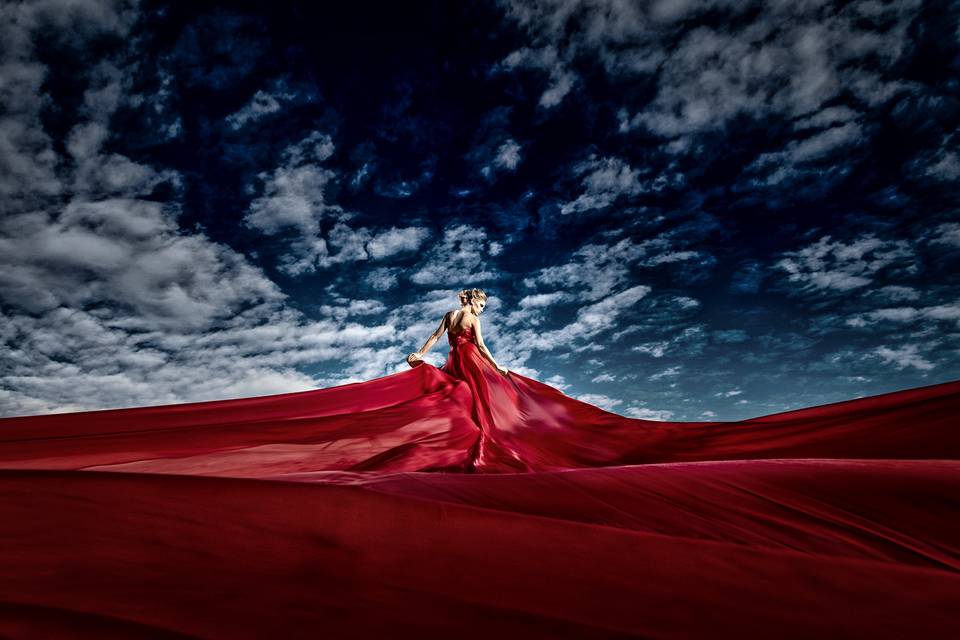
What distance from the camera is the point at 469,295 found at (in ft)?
22.7

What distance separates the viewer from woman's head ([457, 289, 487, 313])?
22.5 ft

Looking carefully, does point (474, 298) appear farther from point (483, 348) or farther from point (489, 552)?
point (489, 552)

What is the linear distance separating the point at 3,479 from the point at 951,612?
2430 mm

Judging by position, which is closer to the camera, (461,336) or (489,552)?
(489,552)

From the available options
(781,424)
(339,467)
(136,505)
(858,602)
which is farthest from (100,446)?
(781,424)

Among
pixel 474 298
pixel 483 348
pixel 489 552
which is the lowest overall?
pixel 489 552

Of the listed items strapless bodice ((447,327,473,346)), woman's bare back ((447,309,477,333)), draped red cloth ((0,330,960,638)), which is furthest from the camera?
woman's bare back ((447,309,477,333))

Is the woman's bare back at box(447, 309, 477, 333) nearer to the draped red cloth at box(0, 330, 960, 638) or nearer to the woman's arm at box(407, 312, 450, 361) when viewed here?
the woman's arm at box(407, 312, 450, 361)

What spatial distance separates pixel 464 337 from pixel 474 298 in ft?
2.50

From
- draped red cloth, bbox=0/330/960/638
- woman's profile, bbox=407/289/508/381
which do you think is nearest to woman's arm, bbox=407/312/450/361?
woman's profile, bbox=407/289/508/381

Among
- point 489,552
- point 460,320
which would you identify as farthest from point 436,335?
point 489,552

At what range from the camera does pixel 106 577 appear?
2.91 ft

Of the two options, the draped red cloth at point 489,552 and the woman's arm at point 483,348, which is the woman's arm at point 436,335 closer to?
the woman's arm at point 483,348

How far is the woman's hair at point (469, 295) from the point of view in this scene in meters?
6.90
